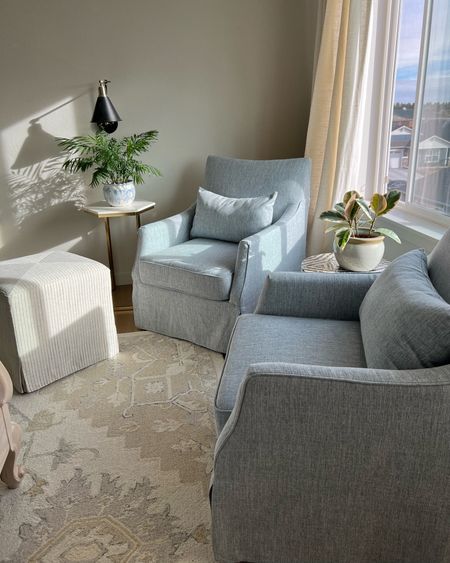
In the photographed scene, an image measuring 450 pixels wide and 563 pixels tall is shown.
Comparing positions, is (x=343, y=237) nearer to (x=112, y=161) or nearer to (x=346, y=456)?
(x=346, y=456)

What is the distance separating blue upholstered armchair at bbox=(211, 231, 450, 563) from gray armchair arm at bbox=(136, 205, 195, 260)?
1.44 meters

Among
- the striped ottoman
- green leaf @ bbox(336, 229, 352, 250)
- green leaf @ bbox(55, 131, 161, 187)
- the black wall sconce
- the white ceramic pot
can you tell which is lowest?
the striped ottoman

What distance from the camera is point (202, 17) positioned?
3.12 metres

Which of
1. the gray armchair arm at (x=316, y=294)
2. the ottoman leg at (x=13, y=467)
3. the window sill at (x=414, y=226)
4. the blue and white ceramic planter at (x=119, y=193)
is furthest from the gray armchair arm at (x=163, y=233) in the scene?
the ottoman leg at (x=13, y=467)

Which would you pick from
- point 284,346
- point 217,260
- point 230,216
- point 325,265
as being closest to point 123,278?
point 230,216

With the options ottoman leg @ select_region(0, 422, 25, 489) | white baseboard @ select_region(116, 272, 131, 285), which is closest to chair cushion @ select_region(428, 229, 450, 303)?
ottoman leg @ select_region(0, 422, 25, 489)

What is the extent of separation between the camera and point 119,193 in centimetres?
297

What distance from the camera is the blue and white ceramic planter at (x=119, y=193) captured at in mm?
2963

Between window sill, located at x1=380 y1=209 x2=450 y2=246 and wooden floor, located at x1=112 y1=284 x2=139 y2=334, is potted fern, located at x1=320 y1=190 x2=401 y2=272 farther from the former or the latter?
wooden floor, located at x1=112 y1=284 x2=139 y2=334

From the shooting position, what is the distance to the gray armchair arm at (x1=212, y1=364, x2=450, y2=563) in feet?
3.68

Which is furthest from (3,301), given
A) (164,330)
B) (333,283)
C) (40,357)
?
(333,283)

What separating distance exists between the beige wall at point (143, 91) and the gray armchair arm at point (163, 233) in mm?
553

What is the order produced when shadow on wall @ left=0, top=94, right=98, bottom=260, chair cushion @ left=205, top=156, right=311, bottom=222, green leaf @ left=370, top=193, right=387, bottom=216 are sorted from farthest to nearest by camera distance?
shadow on wall @ left=0, top=94, right=98, bottom=260 → chair cushion @ left=205, top=156, right=311, bottom=222 → green leaf @ left=370, top=193, right=387, bottom=216

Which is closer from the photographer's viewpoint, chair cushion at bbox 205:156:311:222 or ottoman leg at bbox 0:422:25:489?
ottoman leg at bbox 0:422:25:489
